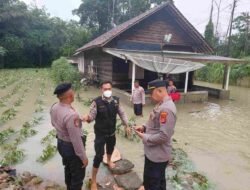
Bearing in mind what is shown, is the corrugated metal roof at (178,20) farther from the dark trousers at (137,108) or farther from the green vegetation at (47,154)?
the green vegetation at (47,154)

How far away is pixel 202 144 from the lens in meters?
6.72

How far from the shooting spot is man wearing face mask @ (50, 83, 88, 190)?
301 cm

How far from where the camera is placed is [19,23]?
35.3 metres

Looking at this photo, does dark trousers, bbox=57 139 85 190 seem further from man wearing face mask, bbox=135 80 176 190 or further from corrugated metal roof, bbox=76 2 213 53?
corrugated metal roof, bbox=76 2 213 53

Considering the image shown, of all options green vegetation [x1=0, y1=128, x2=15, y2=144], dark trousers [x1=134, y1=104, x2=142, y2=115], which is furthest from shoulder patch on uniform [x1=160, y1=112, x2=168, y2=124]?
dark trousers [x1=134, y1=104, x2=142, y2=115]

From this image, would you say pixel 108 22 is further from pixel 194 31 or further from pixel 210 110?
pixel 210 110

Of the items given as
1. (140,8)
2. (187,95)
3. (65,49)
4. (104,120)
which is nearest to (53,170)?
(104,120)

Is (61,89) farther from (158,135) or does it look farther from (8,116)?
(8,116)

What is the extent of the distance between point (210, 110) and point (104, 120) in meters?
8.31

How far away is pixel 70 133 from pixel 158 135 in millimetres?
1034

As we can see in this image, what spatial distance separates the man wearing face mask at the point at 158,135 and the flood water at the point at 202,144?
1734 millimetres

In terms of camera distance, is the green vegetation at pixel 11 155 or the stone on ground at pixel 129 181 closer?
the stone on ground at pixel 129 181

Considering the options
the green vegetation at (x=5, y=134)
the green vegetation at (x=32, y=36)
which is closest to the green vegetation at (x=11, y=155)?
the green vegetation at (x=5, y=134)

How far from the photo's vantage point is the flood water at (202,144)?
16.1 feet
